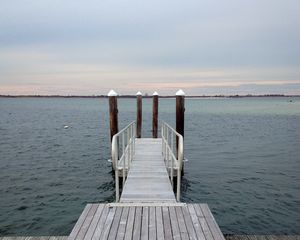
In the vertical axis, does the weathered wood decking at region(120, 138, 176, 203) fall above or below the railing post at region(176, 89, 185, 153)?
below

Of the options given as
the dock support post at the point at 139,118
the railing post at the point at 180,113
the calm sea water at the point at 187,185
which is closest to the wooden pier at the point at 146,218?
the calm sea water at the point at 187,185

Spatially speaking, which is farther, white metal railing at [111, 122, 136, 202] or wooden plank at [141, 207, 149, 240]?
white metal railing at [111, 122, 136, 202]

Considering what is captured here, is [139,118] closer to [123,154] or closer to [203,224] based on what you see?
[123,154]

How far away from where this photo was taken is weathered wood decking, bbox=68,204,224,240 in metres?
4.47

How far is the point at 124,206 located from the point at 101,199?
486cm

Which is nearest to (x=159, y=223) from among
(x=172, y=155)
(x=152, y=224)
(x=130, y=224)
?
(x=152, y=224)

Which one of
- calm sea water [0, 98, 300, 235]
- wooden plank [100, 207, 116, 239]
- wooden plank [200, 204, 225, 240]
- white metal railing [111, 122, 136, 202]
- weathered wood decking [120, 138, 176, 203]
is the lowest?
calm sea water [0, 98, 300, 235]

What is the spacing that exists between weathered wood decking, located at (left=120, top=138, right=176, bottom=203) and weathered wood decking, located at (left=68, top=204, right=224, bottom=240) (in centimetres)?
65

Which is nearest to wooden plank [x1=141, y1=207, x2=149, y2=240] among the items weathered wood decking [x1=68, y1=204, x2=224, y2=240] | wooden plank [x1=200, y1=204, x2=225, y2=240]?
weathered wood decking [x1=68, y1=204, x2=224, y2=240]

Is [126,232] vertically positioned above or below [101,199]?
above

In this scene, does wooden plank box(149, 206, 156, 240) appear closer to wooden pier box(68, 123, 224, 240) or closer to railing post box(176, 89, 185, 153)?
wooden pier box(68, 123, 224, 240)

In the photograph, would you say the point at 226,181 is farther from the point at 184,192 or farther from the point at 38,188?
the point at 38,188

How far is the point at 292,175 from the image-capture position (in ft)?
44.3

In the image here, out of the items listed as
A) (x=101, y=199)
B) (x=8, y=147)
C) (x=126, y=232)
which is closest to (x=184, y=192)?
(x=101, y=199)
